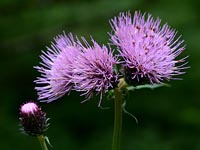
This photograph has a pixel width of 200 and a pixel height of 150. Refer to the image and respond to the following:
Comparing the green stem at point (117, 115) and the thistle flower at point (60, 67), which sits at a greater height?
the thistle flower at point (60, 67)

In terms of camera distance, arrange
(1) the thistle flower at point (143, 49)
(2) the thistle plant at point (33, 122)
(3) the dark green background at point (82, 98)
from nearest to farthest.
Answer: (1) the thistle flower at point (143, 49) → (2) the thistle plant at point (33, 122) → (3) the dark green background at point (82, 98)

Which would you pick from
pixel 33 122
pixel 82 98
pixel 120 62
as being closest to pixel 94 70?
pixel 120 62

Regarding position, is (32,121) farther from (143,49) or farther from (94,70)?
(143,49)

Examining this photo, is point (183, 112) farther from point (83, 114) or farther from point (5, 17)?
point (5, 17)

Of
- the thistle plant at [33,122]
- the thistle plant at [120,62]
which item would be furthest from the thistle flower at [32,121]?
the thistle plant at [120,62]

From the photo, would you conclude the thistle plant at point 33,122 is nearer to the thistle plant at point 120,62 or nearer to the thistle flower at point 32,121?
the thistle flower at point 32,121

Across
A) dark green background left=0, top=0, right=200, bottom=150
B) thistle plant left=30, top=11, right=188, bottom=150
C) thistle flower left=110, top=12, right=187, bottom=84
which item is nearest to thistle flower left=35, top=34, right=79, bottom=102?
thistle plant left=30, top=11, right=188, bottom=150
